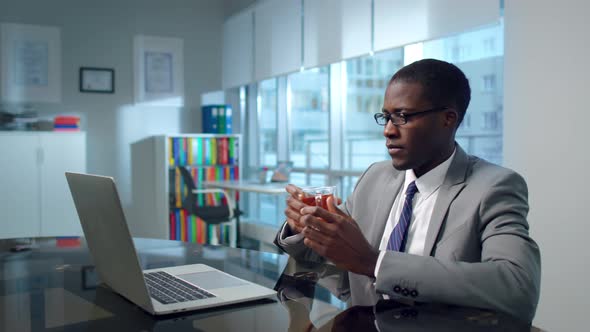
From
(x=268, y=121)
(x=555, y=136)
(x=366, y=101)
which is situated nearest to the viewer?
(x=555, y=136)

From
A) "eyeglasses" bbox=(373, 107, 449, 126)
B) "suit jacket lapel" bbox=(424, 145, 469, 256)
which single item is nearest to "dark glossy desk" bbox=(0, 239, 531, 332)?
"suit jacket lapel" bbox=(424, 145, 469, 256)

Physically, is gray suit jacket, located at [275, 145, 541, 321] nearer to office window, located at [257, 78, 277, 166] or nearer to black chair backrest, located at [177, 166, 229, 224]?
black chair backrest, located at [177, 166, 229, 224]

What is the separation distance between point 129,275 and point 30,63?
5189 millimetres

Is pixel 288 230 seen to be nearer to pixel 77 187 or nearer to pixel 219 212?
pixel 77 187

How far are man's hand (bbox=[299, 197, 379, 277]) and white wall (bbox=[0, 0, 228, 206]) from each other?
203 inches

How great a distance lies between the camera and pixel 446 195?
1424 millimetres

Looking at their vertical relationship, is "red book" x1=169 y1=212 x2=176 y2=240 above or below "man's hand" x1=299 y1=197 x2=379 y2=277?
below

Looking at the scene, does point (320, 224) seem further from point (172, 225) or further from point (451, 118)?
point (172, 225)

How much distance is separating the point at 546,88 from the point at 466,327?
2.21 meters

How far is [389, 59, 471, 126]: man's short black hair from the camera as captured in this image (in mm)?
1475

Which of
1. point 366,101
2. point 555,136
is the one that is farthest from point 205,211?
point 555,136

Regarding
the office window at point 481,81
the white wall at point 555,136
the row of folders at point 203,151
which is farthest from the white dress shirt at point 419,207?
the row of folders at point 203,151

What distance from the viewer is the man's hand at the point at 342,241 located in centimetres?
123

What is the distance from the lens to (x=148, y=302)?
1.12 m
